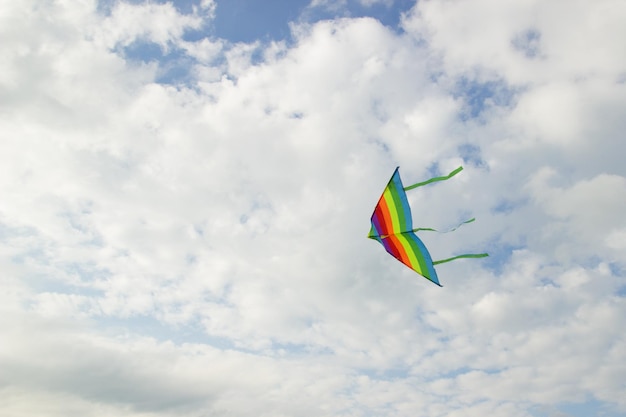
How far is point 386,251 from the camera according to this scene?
1830 centimetres

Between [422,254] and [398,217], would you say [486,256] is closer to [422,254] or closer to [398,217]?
[422,254]

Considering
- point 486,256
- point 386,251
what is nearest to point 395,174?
point 386,251

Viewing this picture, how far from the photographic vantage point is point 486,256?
1625 centimetres

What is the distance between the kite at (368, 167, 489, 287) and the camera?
1764 centimetres

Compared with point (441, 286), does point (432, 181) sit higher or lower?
higher

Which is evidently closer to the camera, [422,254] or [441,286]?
[441,286]

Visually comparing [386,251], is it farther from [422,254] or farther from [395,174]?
[395,174]

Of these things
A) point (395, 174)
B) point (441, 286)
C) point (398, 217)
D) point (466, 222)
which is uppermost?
point (395, 174)

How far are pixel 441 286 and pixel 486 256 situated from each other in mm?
1872

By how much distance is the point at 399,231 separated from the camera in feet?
60.5

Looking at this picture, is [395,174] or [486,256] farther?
[395,174]

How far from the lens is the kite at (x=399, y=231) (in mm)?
17641

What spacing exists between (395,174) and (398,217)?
1686 mm

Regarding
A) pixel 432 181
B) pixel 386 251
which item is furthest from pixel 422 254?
pixel 432 181
